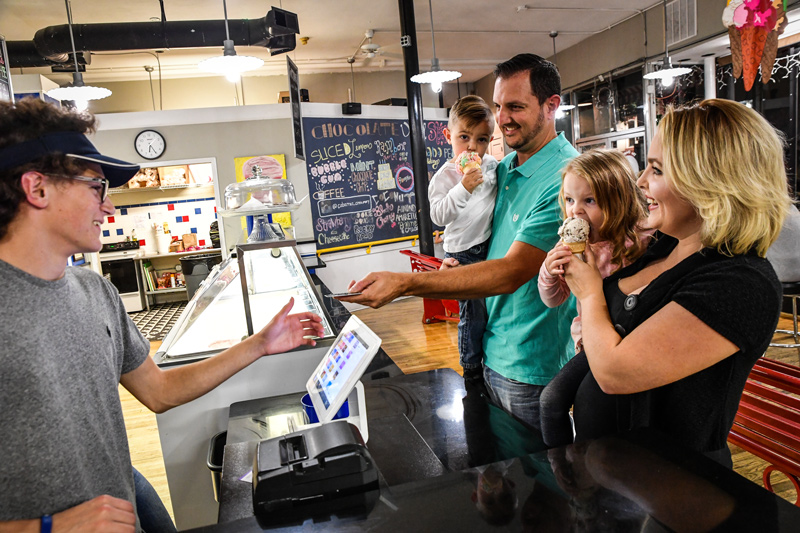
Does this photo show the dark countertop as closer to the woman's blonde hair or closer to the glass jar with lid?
the woman's blonde hair

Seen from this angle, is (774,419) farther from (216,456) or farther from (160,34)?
(160,34)

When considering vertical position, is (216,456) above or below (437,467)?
below

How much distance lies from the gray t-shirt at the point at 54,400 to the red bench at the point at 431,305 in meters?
4.30

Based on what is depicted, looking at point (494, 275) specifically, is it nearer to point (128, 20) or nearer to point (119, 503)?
point (119, 503)

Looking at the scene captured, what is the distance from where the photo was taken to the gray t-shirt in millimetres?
1103

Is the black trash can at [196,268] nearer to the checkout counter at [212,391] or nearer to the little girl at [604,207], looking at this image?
the checkout counter at [212,391]

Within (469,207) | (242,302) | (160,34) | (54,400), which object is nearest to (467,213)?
(469,207)

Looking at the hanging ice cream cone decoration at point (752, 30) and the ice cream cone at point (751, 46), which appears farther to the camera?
the ice cream cone at point (751, 46)

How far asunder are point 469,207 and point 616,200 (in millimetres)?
1173

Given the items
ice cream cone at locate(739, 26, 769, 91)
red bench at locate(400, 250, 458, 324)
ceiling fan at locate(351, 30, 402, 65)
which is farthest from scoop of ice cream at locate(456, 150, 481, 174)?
ceiling fan at locate(351, 30, 402, 65)

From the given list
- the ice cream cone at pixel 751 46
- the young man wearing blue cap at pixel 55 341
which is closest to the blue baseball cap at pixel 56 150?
the young man wearing blue cap at pixel 55 341

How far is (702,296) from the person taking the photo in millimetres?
1035

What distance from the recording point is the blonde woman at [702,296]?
104cm

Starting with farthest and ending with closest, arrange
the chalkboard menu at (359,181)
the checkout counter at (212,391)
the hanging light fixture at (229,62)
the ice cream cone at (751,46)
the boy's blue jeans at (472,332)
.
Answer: the chalkboard menu at (359,181) < the ice cream cone at (751,46) < the hanging light fixture at (229,62) < the boy's blue jeans at (472,332) < the checkout counter at (212,391)
